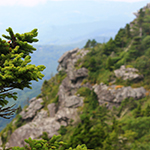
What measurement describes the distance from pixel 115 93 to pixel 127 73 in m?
8.75

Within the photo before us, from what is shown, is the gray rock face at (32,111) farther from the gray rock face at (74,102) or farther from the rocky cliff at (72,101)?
the gray rock face at (74,102)

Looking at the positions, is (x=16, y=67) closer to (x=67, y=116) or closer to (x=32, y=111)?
(x=67, y=116)

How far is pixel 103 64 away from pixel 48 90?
35.5 m

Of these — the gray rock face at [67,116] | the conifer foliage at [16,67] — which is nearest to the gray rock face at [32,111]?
the gray rock face at [67,116]

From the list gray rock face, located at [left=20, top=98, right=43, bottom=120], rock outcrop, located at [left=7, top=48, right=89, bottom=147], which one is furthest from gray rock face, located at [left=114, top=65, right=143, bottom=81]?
gray rock face, located at [left=20, top=98, right=43, bottom=120]

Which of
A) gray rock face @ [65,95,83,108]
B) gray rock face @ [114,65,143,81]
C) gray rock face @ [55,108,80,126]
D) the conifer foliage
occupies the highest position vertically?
gray rock face @ [114,65,143,81]

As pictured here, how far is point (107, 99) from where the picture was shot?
4756 centimetres

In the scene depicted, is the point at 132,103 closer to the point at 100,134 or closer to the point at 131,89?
the point at 131,89

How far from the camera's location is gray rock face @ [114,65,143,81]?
47100mm

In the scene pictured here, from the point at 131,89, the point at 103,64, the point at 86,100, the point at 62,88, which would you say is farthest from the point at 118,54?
the point at 62,88

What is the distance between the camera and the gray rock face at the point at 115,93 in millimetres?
43619

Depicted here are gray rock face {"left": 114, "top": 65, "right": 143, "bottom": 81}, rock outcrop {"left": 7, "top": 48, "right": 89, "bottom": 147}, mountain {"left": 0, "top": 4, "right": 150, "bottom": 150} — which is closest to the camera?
mountain {"left": 0, "top": 4, "right": 150, "bottom": 150}

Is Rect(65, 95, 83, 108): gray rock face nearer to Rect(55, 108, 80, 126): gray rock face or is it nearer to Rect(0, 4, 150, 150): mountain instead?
Rect(0, 4, 150, 150): mountain

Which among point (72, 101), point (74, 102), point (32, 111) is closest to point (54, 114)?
point (72, 101)
